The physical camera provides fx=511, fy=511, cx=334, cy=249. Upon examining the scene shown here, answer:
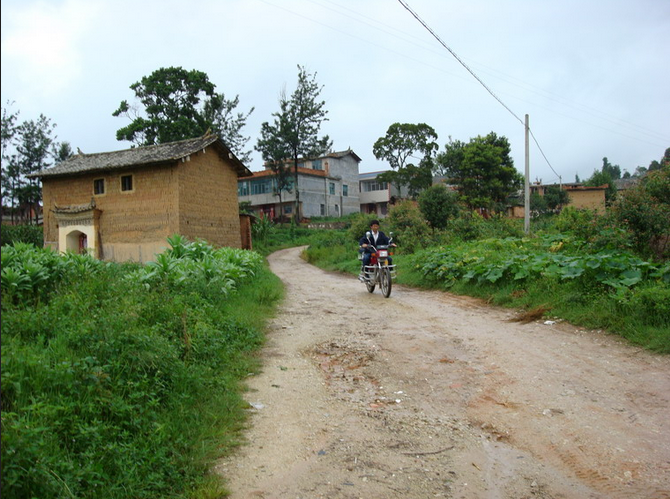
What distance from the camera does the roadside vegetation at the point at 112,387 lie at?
10.2 feet

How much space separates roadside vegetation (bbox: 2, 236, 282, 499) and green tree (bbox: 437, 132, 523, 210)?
34.4 m

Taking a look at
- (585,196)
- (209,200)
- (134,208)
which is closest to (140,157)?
(134,208)

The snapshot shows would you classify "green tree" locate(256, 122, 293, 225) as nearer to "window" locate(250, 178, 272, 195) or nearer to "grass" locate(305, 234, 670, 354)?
"window" locate(250, 178, 272, 195)

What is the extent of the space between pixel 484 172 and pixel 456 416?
37.0m

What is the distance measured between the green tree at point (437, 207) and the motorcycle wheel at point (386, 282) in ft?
49.8

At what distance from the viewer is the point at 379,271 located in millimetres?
12039

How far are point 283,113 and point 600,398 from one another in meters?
45.1

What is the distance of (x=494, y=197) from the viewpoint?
40.5 metres

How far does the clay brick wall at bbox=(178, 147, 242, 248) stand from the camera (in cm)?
2364

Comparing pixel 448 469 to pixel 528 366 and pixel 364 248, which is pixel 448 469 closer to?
pixel 528 366

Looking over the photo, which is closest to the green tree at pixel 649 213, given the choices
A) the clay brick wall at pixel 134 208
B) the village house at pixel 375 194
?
the clay brick wall at pixel 134 208

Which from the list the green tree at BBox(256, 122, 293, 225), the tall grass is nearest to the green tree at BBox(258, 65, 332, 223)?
the green tree at BBox(256, 122, 293, 225)

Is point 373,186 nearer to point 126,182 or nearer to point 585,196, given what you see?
point 585,196

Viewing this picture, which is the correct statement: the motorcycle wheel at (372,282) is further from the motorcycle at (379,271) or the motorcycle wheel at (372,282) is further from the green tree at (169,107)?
the green tree at (169,107)
